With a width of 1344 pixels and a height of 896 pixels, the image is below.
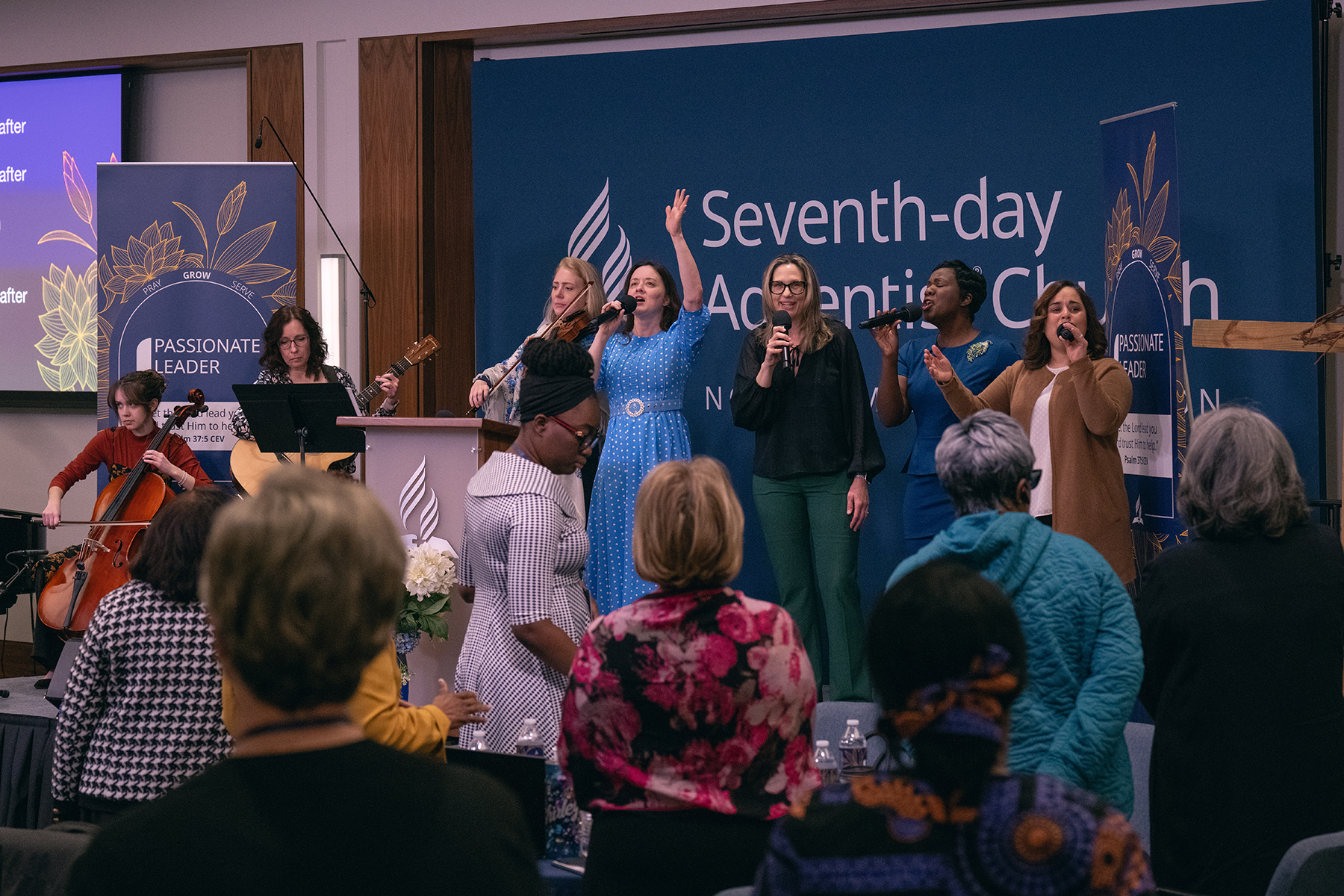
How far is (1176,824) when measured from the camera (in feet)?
6.88

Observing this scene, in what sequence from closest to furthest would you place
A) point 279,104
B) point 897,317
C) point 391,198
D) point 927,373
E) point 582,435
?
1. point 582,435
2. point 897,317
3. point 927,373
4. point 391,198
5. point 279,104

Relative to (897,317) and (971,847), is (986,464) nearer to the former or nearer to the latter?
(971,847)

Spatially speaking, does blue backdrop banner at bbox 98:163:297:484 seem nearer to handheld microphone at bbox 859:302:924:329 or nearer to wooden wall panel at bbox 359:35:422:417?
wooden wall panel at bbox 359:35:422:417

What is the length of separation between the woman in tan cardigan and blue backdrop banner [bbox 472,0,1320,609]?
131 cm

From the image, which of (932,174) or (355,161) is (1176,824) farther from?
(355,161)

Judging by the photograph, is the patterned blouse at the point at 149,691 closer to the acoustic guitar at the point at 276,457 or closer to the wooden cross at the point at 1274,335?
the wooden cross at the point at 1274,335

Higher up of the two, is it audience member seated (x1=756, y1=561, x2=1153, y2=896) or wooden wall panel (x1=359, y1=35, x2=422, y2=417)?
wooden wall panel (x1=359, y1=35, x2=422, y2=417)

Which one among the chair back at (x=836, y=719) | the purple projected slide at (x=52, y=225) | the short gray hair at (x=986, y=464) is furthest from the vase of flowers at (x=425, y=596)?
the purple projected slide at (x=52, y=225)

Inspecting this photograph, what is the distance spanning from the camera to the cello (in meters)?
4.47

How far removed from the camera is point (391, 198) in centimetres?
611

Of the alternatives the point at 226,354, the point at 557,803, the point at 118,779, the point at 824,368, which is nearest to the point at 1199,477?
the point at 557,803

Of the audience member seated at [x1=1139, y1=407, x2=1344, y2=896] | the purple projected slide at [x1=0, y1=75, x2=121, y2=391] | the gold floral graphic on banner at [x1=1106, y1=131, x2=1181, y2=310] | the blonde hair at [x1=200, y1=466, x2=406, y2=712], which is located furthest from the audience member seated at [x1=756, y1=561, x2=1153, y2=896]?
the purple projected slide at [x1=0, y1=75, x2=121, y2=391]

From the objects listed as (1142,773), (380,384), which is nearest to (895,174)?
(380,384)

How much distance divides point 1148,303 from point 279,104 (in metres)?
4.57
